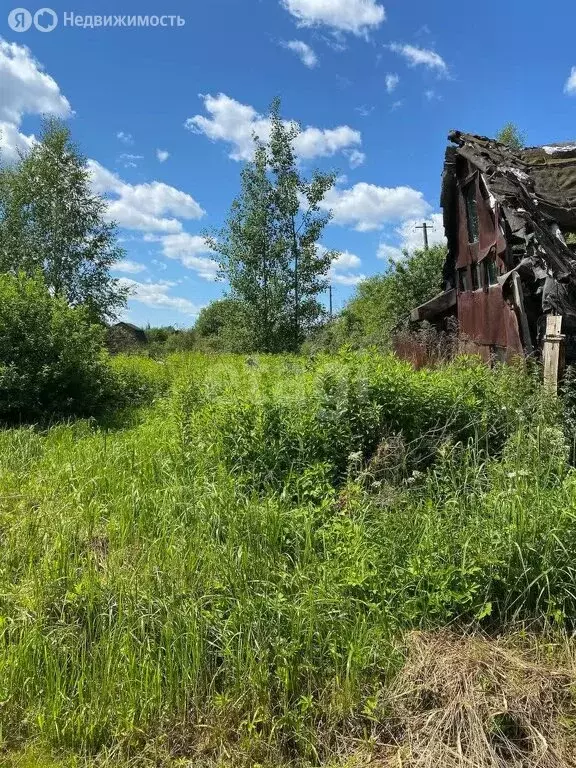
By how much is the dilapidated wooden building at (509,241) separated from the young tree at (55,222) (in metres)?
16.1

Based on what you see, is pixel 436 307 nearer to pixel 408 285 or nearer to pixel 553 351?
pixel 553 351

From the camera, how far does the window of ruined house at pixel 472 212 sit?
10.4 m

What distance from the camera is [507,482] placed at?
156 inches

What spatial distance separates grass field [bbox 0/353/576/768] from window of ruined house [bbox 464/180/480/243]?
6.32 m

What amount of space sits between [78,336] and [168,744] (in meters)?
8.69

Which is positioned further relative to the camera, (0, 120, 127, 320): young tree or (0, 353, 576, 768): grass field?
(0, 120, 127, 320): young tree

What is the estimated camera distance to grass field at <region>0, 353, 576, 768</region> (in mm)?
2652

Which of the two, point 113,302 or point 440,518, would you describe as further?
point 113,302

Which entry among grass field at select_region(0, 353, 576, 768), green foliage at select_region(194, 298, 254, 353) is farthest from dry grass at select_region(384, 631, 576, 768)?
green foliage at select_region(194, 298, 254, 353)

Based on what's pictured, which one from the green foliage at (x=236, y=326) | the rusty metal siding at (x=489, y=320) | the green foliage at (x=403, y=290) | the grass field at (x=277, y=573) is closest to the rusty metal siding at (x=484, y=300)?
the rusty metal siding at (x=489, y=320)

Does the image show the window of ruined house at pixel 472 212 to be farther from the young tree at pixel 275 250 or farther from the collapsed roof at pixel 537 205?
the young tree at pixel 275 250

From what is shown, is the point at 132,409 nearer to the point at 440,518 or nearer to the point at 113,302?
the point at 440,518

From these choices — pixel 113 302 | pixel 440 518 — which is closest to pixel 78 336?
pixel 440 518

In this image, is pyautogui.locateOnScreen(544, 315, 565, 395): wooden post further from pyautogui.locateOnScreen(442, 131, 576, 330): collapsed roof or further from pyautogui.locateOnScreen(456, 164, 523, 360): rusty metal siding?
pyautogui.locateOnScreen(456, 164, 523, 360): rusty metal siding
